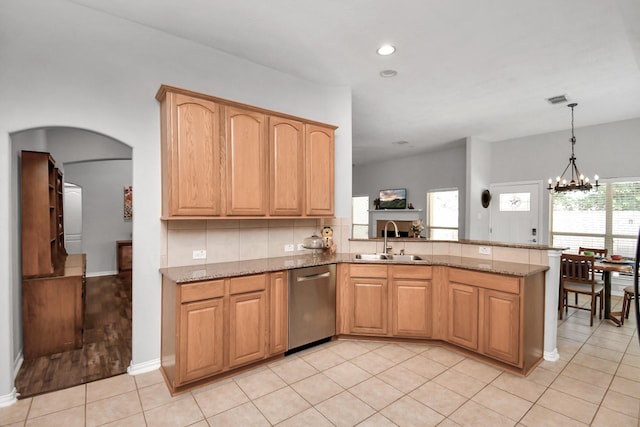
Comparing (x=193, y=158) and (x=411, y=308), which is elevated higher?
(x=193, y=158)

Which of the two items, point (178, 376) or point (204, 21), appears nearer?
point (178, 376)

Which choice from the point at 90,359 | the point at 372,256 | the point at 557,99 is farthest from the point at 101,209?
the point at 557,99

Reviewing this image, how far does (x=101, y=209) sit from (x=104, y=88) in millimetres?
5148

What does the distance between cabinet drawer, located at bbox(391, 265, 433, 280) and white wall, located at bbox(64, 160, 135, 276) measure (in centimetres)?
613

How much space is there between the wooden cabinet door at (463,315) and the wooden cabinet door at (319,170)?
155cm

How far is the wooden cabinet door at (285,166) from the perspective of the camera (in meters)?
3.24

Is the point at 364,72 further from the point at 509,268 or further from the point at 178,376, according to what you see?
the point at 178,376

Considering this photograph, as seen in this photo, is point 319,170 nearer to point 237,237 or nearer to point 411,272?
point 237,237

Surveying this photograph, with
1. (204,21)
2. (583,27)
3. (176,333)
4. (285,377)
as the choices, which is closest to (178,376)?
(176,333)

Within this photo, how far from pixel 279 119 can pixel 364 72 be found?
3.87ft

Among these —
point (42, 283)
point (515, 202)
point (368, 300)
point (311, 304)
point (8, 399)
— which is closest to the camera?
point (8, 399)

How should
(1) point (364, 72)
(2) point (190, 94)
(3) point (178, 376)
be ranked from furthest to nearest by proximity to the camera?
(1) point (364, 72) → (2) point (190, 94) → (3) point (178, 376)

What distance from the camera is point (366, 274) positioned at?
3400mm

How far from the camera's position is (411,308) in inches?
131
